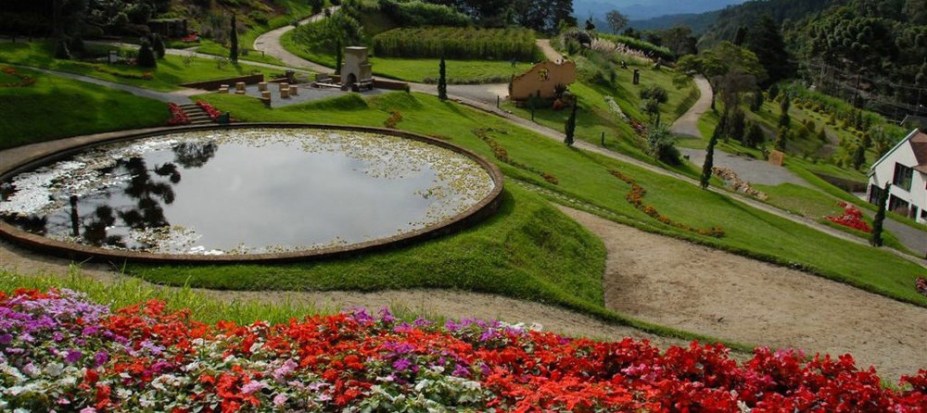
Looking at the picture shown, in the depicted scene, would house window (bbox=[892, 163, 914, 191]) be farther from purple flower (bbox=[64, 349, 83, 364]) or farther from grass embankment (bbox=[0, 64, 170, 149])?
purple flower (bbox=[64, 349, 83, 364])

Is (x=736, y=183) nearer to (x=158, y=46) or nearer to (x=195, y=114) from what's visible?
(x=195, y=114)


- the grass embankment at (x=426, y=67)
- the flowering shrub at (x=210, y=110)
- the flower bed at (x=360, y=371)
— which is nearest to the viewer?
the flower bed at (x=360, y=371)

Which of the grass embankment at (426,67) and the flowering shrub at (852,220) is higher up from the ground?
the grass embankment at (426,67)

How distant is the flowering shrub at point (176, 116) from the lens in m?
36.8

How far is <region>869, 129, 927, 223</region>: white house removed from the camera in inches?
2205

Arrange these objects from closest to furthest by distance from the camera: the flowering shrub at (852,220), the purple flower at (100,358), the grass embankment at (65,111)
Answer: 1. the purple flower at (100,358)
2. the grass embankment at (65,111)
3. the flowering shrub at (852,220)

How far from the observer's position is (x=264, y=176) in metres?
28.8

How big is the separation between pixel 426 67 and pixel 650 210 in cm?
4193

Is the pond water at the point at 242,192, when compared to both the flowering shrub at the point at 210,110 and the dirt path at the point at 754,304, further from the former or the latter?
the dirt path at the point at 754,304

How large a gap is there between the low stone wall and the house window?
48110mm

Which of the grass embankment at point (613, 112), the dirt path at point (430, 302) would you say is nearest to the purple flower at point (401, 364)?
the dirt path at point (430, 302)

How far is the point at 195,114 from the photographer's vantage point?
38375mm

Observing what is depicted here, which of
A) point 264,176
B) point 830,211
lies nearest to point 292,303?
point 264,176

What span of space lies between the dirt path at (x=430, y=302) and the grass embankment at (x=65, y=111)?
45.6ft
